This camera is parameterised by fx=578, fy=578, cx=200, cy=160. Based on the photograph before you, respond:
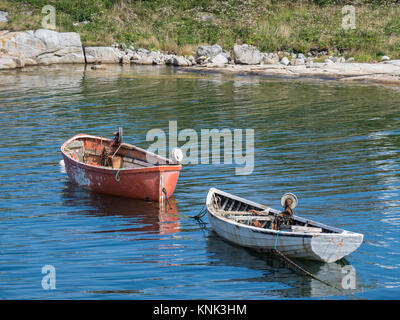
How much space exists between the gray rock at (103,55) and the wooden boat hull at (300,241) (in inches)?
1874

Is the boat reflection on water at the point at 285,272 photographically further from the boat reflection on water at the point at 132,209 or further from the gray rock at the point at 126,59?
the gray rock at the point at 126,59

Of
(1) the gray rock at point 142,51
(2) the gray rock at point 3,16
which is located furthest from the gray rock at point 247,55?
(2) the gray rock at point 3,16

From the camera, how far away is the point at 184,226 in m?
18.1

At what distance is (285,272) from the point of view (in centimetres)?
1463

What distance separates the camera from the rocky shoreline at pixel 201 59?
158 feet

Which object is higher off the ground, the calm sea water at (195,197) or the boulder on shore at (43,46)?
the boulder on shore at (43,46)

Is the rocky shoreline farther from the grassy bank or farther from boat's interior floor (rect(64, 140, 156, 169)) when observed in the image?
boat's interior floor (rect(64, 140, 156, 169))

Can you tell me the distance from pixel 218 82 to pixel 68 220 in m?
31.7

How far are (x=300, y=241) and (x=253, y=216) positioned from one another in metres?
2.13

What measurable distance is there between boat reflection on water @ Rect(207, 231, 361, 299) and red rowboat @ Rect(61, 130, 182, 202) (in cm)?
397

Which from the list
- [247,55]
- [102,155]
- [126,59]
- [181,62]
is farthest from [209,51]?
[102,155]

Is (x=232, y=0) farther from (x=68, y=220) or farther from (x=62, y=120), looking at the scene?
(x=68, y=220)

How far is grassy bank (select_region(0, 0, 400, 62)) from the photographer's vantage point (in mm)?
55781

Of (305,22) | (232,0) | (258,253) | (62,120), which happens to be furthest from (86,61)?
(258,253)
